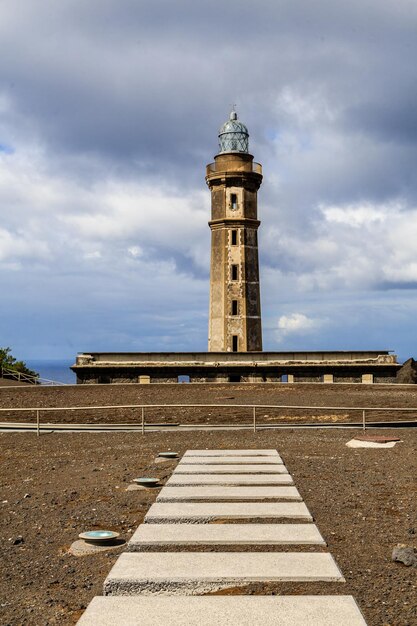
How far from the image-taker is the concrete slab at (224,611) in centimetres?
548

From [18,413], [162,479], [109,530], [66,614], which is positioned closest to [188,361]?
[18,413]

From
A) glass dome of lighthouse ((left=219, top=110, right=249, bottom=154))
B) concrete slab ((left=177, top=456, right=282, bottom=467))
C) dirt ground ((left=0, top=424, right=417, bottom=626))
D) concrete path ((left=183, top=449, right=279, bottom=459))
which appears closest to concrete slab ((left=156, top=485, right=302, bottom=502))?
dirt ground ((left=0, top=424, right=417, bottom=626))

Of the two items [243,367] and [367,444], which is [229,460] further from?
[243,367]

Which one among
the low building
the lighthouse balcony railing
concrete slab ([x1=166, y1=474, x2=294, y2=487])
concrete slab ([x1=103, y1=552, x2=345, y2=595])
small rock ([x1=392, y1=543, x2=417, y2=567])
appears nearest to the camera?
concrete slab ([x1=103, y1=552, x2=345, y2=595])

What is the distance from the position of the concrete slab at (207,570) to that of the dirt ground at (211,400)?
1461 centimetres

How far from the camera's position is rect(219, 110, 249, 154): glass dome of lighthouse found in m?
44.2

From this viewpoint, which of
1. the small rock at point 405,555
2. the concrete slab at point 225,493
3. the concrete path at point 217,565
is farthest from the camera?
the concrete slab at point 225,493

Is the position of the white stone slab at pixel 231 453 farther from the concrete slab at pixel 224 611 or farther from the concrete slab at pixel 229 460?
the concrete slab at pixel 224 611

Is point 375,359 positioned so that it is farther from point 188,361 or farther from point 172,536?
point 172,536

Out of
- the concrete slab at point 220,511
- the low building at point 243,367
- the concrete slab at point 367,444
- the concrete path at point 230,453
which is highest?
the low building at point 243,367

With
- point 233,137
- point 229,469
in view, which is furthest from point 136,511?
point 233,137

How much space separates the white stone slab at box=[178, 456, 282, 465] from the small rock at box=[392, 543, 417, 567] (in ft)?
17.3

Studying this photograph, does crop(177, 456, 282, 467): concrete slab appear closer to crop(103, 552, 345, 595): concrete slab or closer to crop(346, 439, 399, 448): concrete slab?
crop(346, 439, 399, 448): concrete slab

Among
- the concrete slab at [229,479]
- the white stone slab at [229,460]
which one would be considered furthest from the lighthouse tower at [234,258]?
the concrete slab at [229,479]
